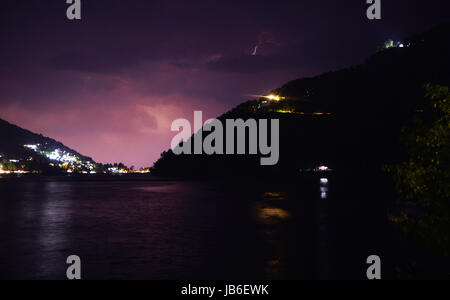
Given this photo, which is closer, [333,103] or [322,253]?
[322,253]

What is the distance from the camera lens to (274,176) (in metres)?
128

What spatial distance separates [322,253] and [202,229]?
9.42 metres

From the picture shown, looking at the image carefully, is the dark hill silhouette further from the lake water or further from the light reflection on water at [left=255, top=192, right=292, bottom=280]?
A: the lake water

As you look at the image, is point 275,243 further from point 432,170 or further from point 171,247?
point 432,170

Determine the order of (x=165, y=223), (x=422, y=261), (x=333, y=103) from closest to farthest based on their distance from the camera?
(x=422, y=261)
(x=165, y=223)
(x=333, y=103)

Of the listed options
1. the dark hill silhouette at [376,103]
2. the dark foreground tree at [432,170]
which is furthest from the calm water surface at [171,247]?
the dark hill silhouette at [376,103]

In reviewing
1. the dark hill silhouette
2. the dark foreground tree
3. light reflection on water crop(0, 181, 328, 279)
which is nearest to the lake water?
light reflection on water crop(0, 181, 328, 279)

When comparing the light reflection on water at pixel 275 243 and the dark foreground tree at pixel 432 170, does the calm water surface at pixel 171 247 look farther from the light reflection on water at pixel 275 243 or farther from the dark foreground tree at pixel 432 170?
the dark foreground tree at pixel 432 170

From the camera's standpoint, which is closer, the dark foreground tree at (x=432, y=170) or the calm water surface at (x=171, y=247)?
the dark foreground tree at (x=432, y=170)

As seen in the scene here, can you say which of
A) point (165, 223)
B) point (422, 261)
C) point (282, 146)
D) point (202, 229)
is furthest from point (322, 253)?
point (282, 146)

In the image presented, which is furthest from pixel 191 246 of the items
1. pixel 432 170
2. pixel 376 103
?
pixel 376 103

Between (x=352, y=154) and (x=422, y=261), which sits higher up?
(x=352, y=154)

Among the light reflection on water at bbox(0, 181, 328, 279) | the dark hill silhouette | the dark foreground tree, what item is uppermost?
the dark hill silhouette
